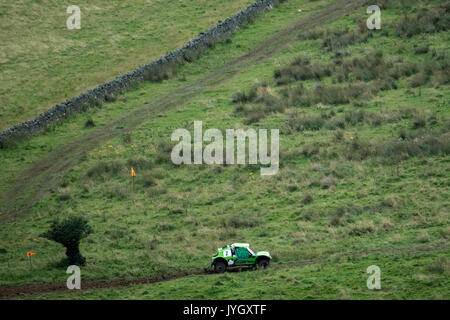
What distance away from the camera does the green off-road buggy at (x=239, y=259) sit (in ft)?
93.5

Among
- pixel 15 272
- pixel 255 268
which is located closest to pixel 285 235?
pixel 255 268

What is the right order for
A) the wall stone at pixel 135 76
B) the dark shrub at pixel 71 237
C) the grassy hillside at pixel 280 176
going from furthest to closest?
the wall stone at pixel 135 76 < the dark shrub at pixel 71 237 < the grassy hillside at pixel 280 176

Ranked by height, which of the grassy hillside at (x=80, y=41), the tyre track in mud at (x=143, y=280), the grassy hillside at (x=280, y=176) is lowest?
the tyre track in mud at (x=143, y=280)

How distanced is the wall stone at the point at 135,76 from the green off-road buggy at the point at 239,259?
76.8 ft

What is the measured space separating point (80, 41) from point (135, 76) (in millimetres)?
11785

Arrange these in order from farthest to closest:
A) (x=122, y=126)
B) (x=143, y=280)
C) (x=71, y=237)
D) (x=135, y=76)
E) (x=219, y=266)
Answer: (x=135, y=76) → (x=122, y=126) → (x=71, y=237) → (x=143, y=280) → (x=219, y=266)

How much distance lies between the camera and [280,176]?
38.2 m

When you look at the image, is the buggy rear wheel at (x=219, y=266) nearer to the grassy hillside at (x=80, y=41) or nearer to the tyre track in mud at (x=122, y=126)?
the tyre track in mud at (x=122, y=126)

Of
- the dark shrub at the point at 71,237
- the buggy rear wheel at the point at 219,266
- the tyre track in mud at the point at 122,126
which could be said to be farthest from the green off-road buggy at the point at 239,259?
the tyre track in mud at the point at 122,126

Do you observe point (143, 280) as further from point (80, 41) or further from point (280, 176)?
point (80, 41)

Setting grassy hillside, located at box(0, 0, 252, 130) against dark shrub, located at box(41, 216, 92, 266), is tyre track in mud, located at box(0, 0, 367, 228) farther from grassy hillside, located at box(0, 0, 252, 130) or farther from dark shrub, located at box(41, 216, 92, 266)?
dark shrub, located at box(41, 216, 92, 266)

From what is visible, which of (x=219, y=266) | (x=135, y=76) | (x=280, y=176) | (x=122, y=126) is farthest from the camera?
(x=135, y=76)

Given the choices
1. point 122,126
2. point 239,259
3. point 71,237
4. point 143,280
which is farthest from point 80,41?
point 239,259
